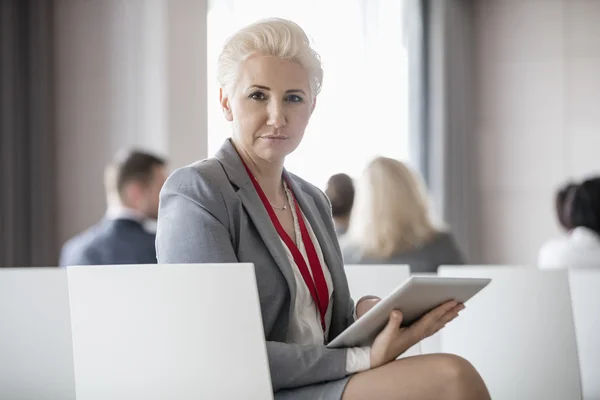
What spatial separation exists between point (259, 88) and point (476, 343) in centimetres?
119

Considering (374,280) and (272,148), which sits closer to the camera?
(272,148)

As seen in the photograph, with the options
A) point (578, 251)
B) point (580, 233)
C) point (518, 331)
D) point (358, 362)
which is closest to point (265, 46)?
point (358, 362)

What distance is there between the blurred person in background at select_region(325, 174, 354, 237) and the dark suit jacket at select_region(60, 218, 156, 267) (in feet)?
3.16

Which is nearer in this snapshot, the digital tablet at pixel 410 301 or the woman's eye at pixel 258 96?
the digital tablet at pixel 410 301

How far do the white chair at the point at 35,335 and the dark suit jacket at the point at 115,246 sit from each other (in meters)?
2.19

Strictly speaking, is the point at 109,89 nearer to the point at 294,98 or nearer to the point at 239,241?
the point at 294,98

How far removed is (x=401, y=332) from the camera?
6.84 feet

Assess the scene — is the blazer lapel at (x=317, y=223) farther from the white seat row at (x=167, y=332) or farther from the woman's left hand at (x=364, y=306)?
the white seat row at (x=167, y=332)

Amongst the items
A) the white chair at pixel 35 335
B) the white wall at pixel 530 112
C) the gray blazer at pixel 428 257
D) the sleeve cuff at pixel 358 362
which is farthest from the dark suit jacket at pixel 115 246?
the white wall at pixel 530 112

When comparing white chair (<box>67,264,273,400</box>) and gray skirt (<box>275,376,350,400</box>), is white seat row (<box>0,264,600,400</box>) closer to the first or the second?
white chair (<box>67,264,273,400</box>)

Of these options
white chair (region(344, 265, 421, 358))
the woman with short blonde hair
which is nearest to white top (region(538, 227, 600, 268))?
white chair (region(344, 265, 421, 358))

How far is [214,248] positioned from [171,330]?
0.22m

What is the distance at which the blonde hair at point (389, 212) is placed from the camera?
4.46m

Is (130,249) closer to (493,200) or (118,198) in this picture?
(118,198)
